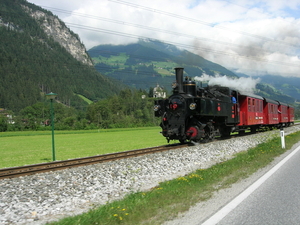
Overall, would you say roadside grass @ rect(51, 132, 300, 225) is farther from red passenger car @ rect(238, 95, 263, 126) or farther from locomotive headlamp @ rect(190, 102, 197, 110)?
red passenger car @ rect(238, 95, 263, 126)

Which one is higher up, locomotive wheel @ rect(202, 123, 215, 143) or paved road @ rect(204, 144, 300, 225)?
locomotive wheel @ rect(202, 123, 215, 143)

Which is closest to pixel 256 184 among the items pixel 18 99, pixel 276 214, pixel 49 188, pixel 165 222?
pixel 276 214

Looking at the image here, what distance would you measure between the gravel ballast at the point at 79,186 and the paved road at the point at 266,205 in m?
3.10

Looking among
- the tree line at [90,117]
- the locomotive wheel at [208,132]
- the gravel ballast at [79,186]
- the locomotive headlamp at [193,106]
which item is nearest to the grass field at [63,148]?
the locomotive wheel at [208,132]

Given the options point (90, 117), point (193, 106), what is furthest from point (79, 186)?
point (90, 117)

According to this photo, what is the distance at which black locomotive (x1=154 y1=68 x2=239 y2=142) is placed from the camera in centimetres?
1908

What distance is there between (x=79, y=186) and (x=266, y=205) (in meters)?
5.10

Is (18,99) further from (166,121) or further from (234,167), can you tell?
(234,167)

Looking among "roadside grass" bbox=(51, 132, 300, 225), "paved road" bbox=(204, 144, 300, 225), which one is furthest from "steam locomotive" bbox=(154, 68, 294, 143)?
"paved road" bbox=(204, 144, 300, 225)

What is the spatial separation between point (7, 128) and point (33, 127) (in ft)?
20.6

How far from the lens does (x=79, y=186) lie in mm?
8914

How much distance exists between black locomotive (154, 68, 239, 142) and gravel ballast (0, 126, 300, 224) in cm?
484

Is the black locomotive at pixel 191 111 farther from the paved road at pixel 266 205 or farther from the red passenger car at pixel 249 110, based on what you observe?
the paved road at pixel 266 205

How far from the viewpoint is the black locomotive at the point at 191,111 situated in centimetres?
1908
